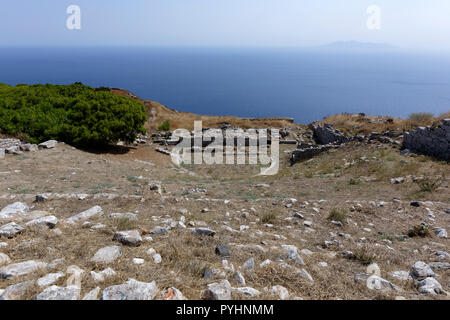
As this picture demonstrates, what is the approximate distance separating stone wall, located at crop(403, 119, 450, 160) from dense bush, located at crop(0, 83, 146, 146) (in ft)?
56.7

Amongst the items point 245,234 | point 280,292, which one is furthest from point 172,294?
point 245,234

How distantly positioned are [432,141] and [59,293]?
1505 centimetres

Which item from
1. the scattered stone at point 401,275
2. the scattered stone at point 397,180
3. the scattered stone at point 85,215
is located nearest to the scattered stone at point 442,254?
the scattered stone at point 401,275

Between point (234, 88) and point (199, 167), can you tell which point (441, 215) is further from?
point (234, 88)

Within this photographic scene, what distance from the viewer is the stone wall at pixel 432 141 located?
1190 centimetres

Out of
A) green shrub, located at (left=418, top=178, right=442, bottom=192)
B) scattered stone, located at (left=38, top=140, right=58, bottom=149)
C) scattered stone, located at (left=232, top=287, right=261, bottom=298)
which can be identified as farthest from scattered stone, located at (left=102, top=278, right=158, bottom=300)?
scattered stone, located at (left=38, top=140, right=58, bottom=149)

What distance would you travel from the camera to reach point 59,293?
277cm

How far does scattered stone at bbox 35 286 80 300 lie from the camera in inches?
107

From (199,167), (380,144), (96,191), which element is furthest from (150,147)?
(380,144)

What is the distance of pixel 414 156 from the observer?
12562 mm

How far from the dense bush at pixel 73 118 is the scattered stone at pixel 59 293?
54.3 ft

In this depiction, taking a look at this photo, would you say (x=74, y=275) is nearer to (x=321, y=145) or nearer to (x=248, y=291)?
(x=248, y=291)
